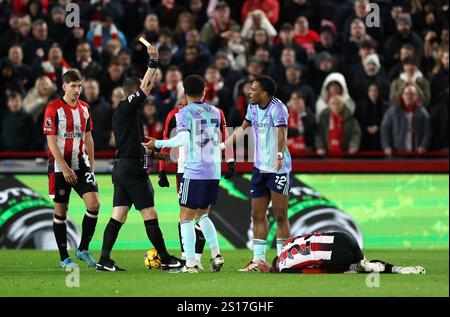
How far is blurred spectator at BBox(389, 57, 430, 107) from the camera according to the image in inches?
723

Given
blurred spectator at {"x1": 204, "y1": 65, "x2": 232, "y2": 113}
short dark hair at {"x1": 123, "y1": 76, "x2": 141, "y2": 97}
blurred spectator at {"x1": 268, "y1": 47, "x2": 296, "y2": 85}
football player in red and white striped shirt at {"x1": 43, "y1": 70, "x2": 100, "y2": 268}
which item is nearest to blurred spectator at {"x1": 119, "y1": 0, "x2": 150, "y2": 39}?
blurred spectator at {"x1": 204, "y1": 65, "x2": 232, "y2": 113}

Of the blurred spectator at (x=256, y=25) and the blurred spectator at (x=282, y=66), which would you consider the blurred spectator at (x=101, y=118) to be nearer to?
the blurred spectator at (x=282, y=66)

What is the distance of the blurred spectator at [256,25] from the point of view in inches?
812

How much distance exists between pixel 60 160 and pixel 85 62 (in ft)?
22.4

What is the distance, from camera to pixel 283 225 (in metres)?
12.7

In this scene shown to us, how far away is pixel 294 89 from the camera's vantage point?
18.6 m

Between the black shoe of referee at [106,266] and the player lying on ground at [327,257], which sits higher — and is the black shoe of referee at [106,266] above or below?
below

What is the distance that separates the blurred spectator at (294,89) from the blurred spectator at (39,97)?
366cm

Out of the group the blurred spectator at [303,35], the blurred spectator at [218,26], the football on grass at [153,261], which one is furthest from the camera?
the blurred spectator at [218,26]

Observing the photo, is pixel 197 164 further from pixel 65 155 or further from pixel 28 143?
pixel 28 143

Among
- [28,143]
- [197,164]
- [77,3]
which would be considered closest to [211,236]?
[197,164]

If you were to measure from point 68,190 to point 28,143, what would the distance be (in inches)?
193

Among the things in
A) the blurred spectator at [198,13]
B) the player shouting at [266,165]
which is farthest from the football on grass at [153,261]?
the blurred spectator at [198,13]

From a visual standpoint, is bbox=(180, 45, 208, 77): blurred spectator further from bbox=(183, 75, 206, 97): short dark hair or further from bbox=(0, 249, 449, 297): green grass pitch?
bbox=(183, 75, 206, 97): short dark hair
